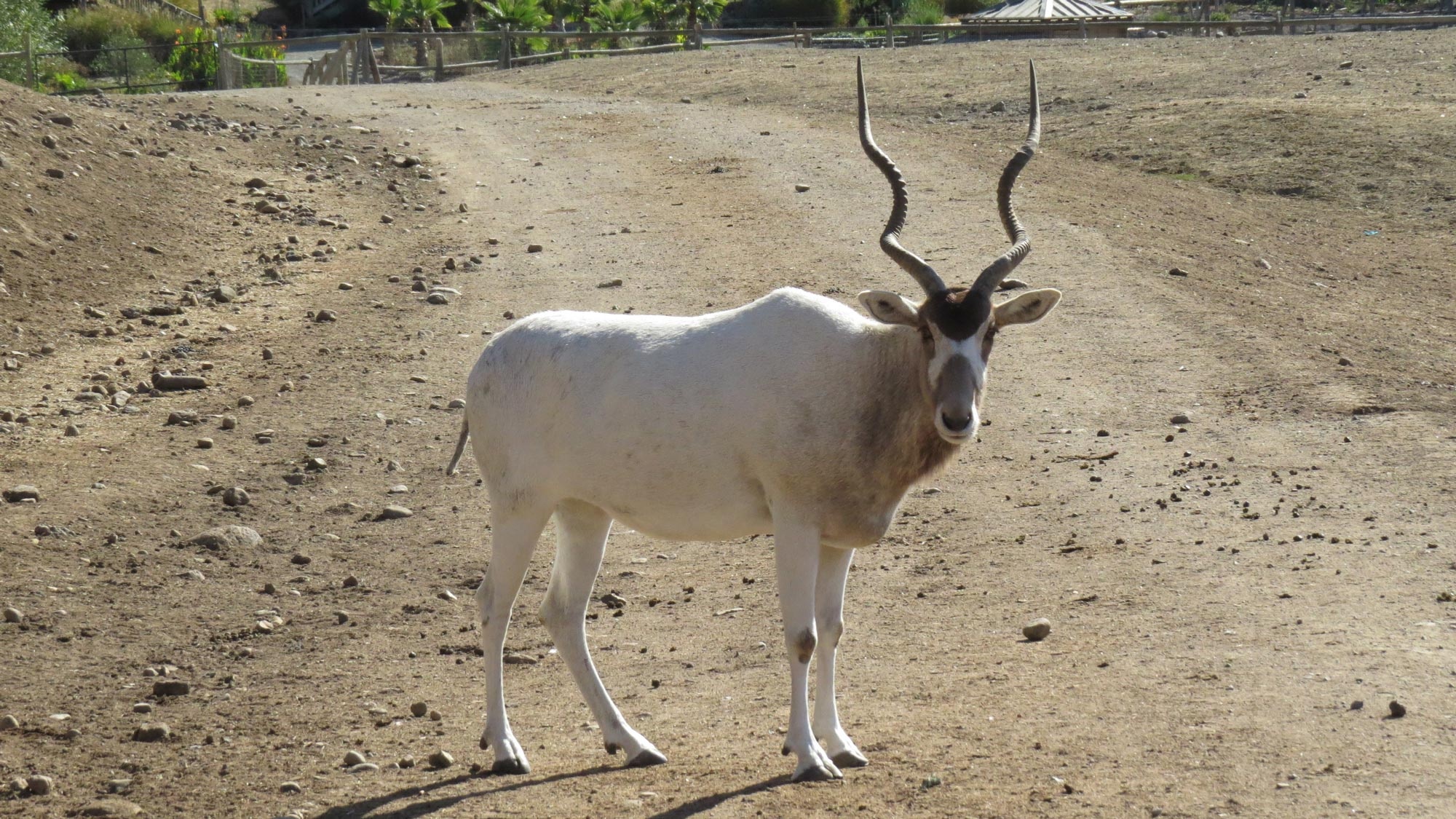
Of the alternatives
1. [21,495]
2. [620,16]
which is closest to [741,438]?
[21,495]

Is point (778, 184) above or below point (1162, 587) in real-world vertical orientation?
above

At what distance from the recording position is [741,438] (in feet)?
21.0

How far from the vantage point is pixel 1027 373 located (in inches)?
486

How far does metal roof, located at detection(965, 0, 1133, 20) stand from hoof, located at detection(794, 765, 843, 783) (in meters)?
38.4

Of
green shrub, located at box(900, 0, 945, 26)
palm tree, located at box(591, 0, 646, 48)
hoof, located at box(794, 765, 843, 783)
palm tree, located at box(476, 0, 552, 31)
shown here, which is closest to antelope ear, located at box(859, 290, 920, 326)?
hoof, located at box(794, 765, 843, 783)

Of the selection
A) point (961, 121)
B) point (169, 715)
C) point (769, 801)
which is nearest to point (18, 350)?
point (169, 715)

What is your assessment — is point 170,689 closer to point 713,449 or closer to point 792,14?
point 713,449

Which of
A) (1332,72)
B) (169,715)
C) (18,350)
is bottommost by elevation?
(169,715)

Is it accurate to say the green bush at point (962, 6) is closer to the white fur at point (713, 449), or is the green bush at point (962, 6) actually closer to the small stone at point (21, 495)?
the small stone at point (21, 495)

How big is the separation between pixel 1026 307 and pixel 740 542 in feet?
11.0

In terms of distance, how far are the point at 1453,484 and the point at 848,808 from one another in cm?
518

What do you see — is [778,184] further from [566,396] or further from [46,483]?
[566,396]

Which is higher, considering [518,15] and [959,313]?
[518,15]

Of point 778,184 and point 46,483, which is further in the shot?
point 778,184
